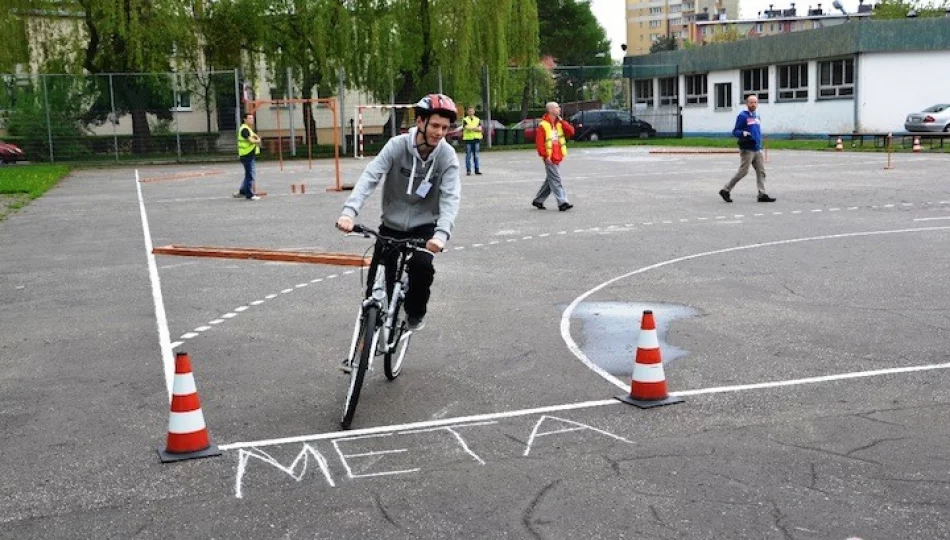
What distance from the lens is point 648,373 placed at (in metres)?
6.59

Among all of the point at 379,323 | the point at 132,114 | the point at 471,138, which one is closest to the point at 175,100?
the point at 132,114

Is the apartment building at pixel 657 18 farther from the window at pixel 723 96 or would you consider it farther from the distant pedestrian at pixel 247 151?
the distant pedestrian at pixel 247 151

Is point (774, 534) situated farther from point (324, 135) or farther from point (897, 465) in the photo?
point (324, 135)

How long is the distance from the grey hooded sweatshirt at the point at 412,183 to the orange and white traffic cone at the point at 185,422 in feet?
5.48

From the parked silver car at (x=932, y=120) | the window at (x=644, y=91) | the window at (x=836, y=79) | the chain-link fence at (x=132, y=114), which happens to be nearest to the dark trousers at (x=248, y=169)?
the chain-link fence at (x=132, y=114)

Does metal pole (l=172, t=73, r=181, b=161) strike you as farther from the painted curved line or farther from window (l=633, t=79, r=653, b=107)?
the painted curved line

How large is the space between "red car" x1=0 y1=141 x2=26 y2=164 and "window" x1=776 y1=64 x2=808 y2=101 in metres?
33.8

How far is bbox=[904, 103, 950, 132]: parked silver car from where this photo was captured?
4112 centimetres

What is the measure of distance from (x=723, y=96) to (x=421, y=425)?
5488 cm

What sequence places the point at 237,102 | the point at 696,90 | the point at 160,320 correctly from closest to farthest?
the point at 160,320 < the point at 237,102 < the point at 696,90

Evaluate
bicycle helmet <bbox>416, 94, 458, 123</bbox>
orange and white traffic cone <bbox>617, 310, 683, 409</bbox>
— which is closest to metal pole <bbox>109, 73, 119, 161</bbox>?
bicycle helmet <bbox>416, 94, 458, 123</bbox>

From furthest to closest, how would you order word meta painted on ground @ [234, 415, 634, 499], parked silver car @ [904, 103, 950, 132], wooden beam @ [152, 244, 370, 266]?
parked silver car @ [904, 103, 950, 132]
wooden beam @ [152, 244, 370, 266]
word meta painted on ground @ [234, 415, 634, 499]

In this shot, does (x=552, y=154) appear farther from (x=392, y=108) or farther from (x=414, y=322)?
(x=392, y=108)

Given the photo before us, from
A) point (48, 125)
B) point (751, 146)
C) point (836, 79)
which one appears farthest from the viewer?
point (836, 79)
